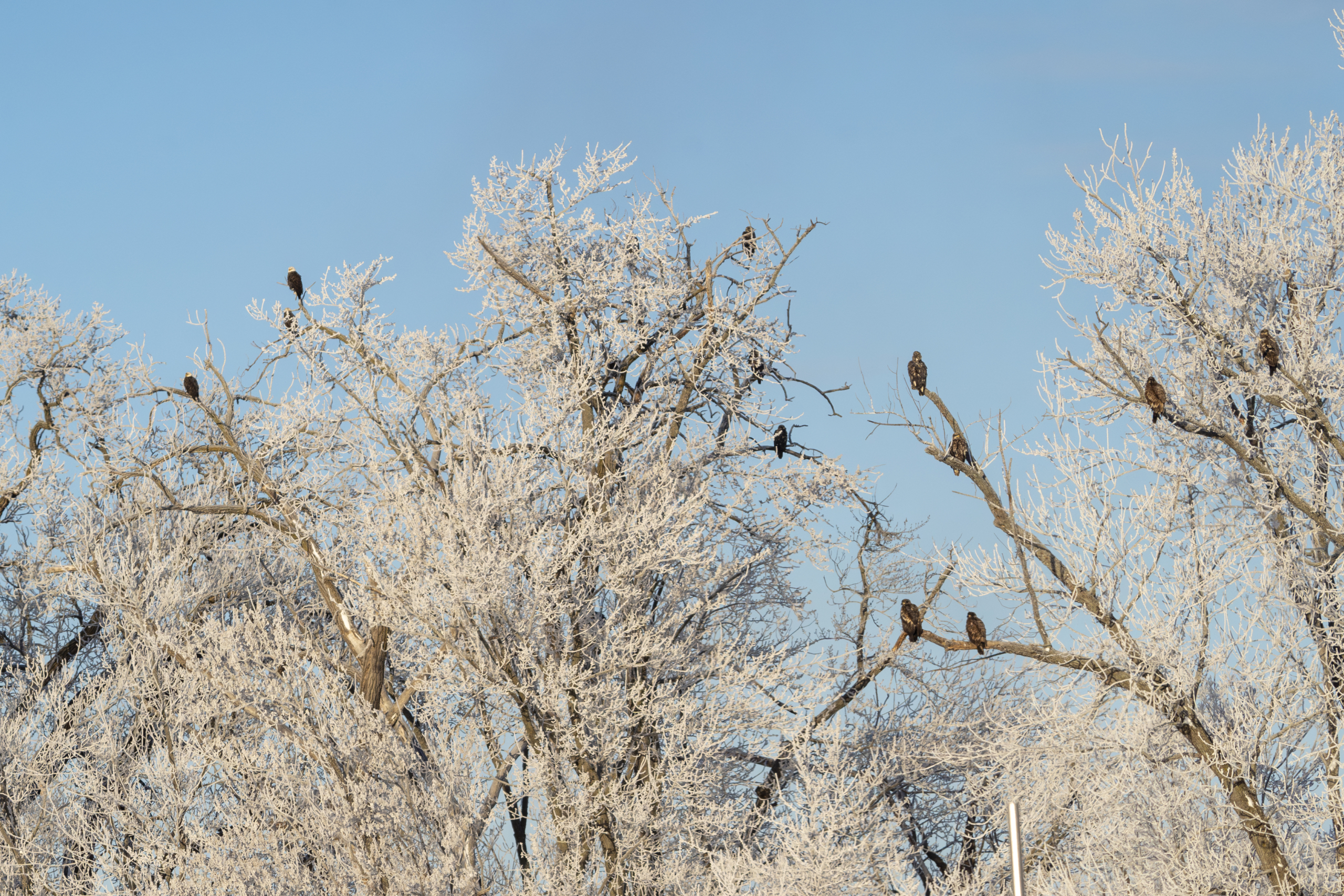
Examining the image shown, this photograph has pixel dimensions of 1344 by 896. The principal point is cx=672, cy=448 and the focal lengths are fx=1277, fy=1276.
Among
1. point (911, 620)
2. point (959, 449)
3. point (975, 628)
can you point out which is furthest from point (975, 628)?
point (959, 449)

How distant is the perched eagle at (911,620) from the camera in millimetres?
9445

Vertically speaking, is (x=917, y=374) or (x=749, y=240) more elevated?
(x=749, y=240)

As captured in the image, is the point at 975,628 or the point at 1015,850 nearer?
the point at 1015,850

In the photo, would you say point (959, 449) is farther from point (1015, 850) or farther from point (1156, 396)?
point (1015, 850)

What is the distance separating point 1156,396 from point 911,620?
306cm

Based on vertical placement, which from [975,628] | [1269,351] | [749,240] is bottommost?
[975,628]

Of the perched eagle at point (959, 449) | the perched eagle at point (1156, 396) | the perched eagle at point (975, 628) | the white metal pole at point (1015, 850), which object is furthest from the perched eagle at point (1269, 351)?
the white metal pole at point (1015, 850)

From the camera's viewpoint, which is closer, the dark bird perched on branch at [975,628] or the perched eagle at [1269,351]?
the dark bird perched on branch at [975,628]

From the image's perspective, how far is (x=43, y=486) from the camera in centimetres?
1717

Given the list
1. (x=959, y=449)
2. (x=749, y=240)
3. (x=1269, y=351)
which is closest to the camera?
(x=959, y=449)

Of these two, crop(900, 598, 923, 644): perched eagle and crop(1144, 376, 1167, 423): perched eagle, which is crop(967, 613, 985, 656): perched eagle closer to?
crop(900, 598, 923, 644): perched eagle

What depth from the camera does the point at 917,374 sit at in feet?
35.3

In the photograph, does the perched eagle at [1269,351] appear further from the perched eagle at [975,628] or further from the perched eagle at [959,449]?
the perched eagle at [975,628]

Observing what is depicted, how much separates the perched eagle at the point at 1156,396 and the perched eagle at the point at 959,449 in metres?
1.66
